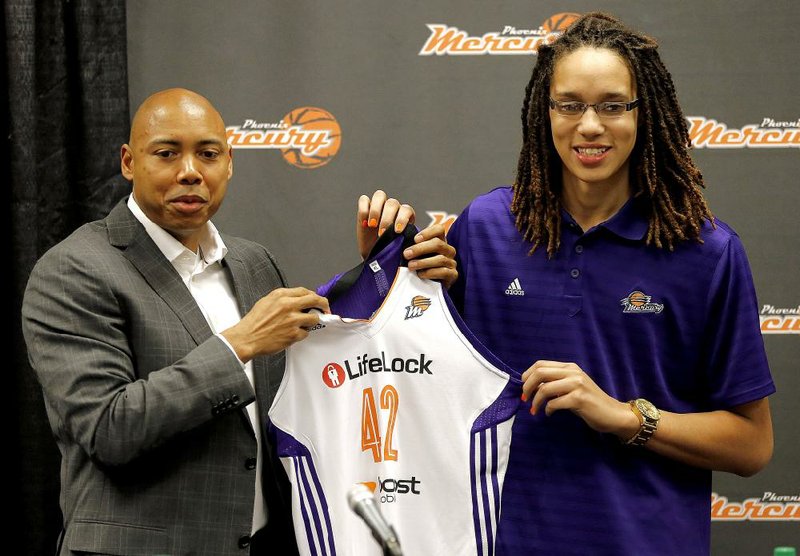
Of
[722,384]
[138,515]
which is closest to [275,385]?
[138,515]

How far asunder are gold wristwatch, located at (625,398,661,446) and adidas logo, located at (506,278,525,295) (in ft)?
1.06

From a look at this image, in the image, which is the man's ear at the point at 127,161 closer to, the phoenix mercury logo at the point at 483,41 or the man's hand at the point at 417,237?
the man's hand at the point at 417,237

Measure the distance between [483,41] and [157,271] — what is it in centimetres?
174

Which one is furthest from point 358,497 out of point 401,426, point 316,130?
point 316,130

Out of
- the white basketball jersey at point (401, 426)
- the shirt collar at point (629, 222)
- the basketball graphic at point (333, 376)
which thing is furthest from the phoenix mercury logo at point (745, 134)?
the basketball graphic at point (333, 376)

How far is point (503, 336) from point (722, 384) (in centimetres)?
46

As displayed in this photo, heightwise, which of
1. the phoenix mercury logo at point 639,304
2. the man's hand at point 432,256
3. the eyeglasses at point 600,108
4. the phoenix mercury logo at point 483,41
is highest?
the phoenix mercury logo at point 483,41

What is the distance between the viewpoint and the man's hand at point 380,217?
199 centimetres

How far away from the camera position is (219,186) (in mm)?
2025

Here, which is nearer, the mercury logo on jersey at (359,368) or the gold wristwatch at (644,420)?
the gold wristwatch at (644,420)

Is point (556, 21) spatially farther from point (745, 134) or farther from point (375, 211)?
point (375, 211)

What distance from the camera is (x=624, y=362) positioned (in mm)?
1823

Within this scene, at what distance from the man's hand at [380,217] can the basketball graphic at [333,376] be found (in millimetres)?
293

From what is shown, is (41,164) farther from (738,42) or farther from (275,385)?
(738,42)
